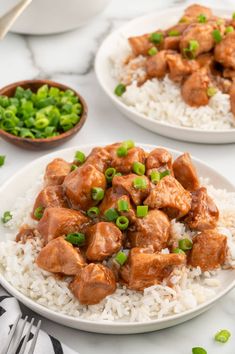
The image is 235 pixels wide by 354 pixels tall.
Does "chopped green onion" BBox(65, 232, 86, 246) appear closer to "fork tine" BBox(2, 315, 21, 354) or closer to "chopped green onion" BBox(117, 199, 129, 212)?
"chopped green onion" BBox(117, 199, 129, 212)

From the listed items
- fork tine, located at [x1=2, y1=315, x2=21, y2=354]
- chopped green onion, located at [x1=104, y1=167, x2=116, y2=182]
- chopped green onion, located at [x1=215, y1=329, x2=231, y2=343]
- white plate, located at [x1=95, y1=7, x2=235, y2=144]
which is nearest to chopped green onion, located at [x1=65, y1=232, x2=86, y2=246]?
chopped green onion, located at [x1=104, y1=167, x2=116, y2=182]

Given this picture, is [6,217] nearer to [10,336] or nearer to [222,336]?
[10,336]

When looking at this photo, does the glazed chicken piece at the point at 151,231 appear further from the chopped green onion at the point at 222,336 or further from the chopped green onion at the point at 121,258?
the chopped green onion at the point at 222,336

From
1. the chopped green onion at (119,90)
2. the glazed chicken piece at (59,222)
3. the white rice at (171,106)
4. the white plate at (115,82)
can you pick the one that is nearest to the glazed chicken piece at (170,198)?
the glazed chicken piece at (59,222)

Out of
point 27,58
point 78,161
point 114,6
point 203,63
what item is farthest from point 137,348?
point 114,6

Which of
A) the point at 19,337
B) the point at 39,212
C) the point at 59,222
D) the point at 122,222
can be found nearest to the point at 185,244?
the point at 122,222
